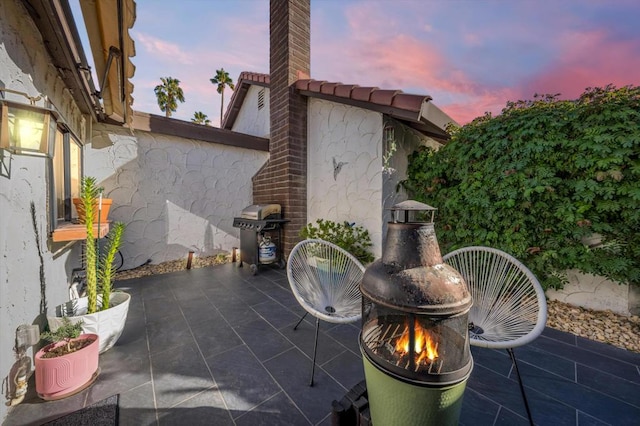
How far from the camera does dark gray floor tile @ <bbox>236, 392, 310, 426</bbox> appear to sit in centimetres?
132

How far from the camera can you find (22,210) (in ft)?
5.40

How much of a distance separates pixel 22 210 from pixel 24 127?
67cm

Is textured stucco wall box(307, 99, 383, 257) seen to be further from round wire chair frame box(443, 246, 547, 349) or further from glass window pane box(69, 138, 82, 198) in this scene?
glass window pane box(69, 138, 82, 198)

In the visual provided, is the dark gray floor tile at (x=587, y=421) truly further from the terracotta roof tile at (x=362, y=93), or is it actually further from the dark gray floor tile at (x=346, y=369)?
the terracotta roof tile at (x=362, y=93)

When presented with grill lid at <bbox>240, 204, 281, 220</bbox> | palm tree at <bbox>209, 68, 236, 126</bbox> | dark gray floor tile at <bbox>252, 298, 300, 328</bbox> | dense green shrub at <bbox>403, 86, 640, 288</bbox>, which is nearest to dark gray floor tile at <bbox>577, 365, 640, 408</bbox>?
dense green shrub at <bbox>403, 86, 640, 288</bbox>

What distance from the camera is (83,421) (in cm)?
131

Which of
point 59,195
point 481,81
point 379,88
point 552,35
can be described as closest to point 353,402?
point 379,88

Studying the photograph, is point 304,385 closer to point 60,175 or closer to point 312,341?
point 312,341

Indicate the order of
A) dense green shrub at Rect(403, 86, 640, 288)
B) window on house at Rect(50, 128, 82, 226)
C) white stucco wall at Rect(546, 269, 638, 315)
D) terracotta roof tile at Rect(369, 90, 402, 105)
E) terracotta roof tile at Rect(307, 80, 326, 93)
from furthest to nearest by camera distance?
terracotta roof tile at Rect(307, 80, 326, 93)
terracotta roof tile at Rect(369, 90, 402, 105)
window on house at Rect(50, 128, 82, 226)
white stucco wall at Rect(546, 269, 638, 315)
dense green shrub at Rect(403, 86, 640, 288)

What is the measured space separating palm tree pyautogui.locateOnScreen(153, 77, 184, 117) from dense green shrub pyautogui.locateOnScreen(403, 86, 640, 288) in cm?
1624

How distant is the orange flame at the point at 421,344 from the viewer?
1.04 m

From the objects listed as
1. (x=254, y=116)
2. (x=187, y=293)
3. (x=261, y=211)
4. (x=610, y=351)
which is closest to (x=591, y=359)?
(x=610, y=351)

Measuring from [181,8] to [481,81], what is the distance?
5.27 meters

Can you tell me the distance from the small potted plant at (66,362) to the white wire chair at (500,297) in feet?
8.47
